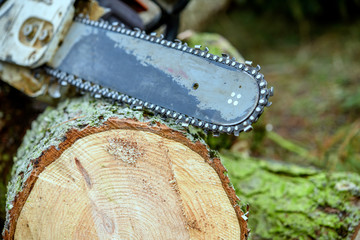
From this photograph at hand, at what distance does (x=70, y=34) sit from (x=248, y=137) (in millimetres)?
1616

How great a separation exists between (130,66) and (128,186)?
1.79ft

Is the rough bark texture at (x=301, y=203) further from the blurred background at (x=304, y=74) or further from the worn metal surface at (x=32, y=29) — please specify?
the worn metal surface at (x=32, y=29)

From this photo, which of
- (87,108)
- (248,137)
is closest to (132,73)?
(87,108)

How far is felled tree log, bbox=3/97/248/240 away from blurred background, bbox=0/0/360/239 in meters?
0.63

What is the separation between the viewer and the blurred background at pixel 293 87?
7.15 feet

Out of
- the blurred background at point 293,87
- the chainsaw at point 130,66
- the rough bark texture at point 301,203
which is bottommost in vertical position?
the chainsaw at point 130,66

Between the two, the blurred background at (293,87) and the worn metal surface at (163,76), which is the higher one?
the blurred background at (293,87)

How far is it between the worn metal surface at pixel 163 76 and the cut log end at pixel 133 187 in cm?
16

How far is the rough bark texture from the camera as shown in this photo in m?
1.74

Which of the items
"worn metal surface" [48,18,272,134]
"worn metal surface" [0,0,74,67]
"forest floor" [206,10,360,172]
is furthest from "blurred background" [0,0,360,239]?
"worn metal surface" [48,18,272,134]

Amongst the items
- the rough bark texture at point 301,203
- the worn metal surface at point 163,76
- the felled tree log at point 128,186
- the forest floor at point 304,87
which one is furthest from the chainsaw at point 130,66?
the forest floor at point 304,87

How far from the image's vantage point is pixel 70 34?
1.74 meters

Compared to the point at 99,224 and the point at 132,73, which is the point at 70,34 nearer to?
the point at 132,73

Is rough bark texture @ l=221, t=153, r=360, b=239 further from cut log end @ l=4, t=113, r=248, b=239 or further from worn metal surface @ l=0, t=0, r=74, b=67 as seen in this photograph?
worn metal surface @ l=0, t=0, r=74, b=67
